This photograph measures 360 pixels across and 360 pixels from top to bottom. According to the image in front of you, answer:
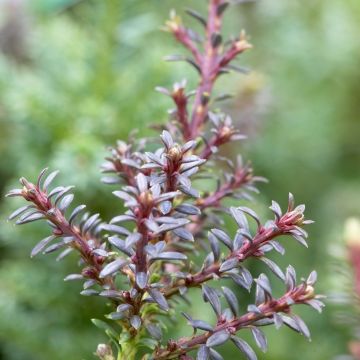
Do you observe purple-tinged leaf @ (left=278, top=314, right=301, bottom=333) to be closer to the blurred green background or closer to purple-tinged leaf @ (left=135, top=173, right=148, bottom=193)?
purple-tinged leaf @ (left=135, top=173, right=148, bottom=193)

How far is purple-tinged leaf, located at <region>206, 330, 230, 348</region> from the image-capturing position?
0.44 metres

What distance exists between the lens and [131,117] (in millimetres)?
1121

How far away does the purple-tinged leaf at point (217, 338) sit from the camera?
17.2 inches

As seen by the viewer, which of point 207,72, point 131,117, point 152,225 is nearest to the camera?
point 152,225

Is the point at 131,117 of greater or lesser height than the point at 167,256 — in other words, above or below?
above

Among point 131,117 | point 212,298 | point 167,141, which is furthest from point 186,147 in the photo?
point 131,117

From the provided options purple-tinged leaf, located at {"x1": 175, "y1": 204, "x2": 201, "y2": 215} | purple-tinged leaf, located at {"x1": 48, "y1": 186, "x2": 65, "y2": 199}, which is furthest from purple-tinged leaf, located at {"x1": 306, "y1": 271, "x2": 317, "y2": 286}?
purple-tinged leaf, located at {"x1": 48, "y1": 186, "x2": 65, "y2": 199}

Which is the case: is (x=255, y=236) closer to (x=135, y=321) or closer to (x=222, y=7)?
(x=135, y=321)

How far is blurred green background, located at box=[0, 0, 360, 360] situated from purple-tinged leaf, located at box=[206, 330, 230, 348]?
1.76ft

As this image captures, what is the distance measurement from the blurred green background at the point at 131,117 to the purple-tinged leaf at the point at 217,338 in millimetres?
536

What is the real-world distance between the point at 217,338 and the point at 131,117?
73 centimetres

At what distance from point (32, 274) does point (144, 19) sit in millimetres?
551

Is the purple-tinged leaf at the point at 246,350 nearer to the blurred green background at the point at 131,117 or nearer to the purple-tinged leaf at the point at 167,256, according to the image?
the purple-tinged leaf at the point at 167,256

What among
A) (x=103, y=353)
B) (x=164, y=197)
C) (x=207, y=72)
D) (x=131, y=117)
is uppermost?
(x=131, y=117)
